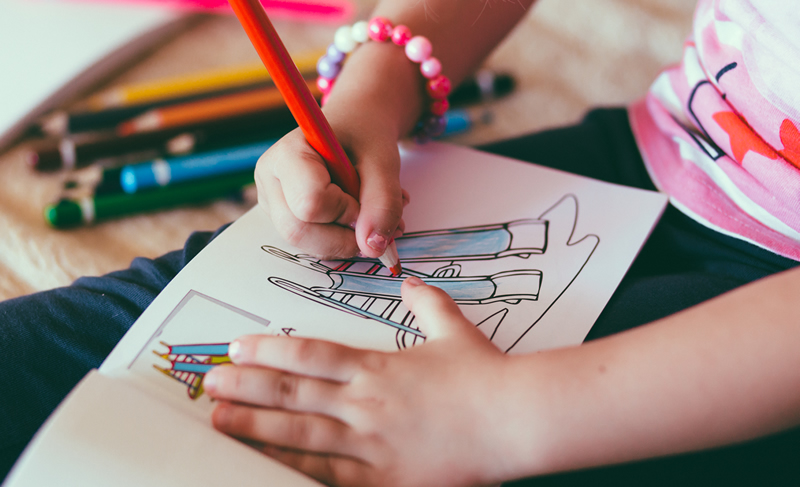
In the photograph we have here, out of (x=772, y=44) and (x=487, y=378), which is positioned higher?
(x=772, y=44)

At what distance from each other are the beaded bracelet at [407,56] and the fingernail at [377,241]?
128 millimetres

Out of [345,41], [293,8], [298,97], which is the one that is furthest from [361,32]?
[293,8]

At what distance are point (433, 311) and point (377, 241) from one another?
0.15 feet

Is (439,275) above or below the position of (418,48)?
below

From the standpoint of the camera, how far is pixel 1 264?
1.42 ft

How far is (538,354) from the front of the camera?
23cm

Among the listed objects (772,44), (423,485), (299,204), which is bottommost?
(423,485)

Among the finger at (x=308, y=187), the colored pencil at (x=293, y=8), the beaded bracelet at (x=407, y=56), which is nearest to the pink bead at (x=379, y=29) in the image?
the beaded bracelet at (x=407, y=56)

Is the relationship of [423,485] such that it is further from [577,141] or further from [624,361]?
[577,141]

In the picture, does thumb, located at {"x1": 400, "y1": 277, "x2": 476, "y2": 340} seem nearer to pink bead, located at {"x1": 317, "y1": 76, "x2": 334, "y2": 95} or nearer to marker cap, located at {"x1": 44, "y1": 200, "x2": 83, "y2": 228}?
pink bead, located at {"x1": 317, "y1": 76, "x2": 334, "y2": 95}

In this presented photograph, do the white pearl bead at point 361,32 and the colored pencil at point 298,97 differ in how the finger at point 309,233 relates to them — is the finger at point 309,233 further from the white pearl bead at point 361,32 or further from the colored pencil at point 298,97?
the white pearl bead at point 361,32

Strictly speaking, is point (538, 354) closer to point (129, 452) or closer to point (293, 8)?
point (129, 452)

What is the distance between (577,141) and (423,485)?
27 cm

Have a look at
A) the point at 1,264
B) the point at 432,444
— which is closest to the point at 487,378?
the point at 432,444
